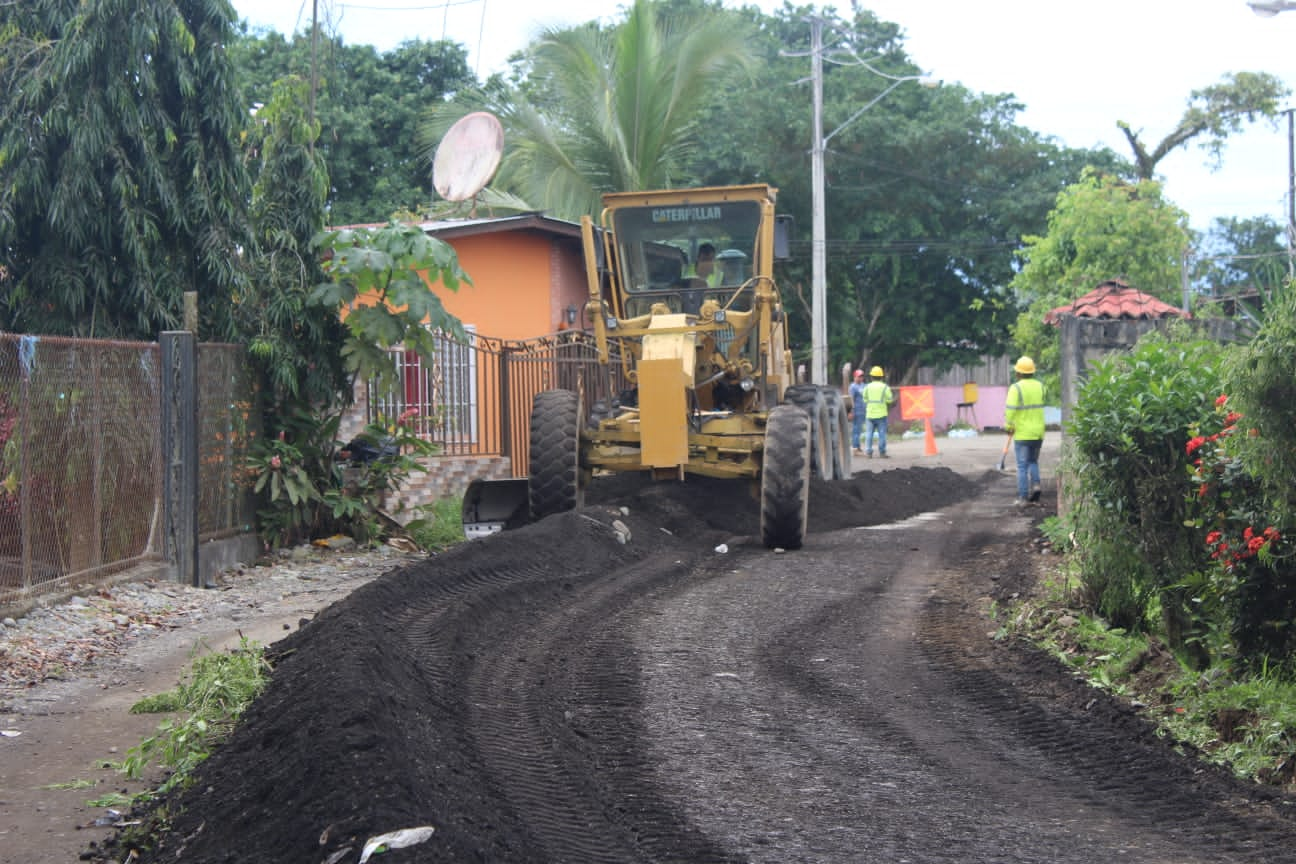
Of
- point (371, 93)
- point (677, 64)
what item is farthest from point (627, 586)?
point (371, 93)

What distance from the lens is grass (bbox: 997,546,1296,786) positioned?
20.0 feet

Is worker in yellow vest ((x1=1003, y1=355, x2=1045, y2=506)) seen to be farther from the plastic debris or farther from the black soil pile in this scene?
the plastic debris

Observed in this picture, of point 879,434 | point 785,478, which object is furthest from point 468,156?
point 785,478

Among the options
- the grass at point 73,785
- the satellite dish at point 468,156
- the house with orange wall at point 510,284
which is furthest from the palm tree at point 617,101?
the grass at point 73,785

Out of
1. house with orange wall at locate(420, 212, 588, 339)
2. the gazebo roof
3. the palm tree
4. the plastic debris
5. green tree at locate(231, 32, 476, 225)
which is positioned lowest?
the plastic debris

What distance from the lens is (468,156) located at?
886 inches

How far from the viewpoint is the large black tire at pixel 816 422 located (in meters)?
16.8

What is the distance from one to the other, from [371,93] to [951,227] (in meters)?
18.3

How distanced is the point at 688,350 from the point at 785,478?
179 cm

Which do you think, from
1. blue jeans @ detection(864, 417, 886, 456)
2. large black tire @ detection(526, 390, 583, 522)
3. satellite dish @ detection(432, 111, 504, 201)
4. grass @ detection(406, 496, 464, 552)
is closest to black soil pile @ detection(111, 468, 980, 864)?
large black tire @ detection(526, 390, 583, 522)

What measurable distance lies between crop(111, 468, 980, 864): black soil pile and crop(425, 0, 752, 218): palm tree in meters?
13.9

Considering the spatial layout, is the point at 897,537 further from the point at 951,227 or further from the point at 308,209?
the point at 951,227

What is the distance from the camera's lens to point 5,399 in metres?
9.21

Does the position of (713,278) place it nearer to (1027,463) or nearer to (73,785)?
(1027,463)
